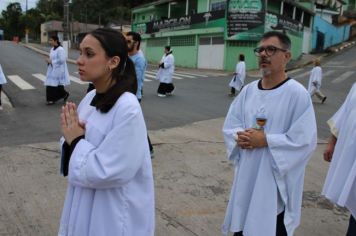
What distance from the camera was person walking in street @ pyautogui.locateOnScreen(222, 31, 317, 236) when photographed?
117 inches

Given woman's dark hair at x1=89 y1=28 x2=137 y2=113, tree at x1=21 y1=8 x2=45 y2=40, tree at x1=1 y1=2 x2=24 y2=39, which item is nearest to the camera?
woman's dark hair at x1=89 y1=28 x2=137 y2=113

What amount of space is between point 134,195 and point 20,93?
11912mm

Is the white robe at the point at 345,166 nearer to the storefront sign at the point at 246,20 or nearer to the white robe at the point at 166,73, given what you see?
the white robe at the point at 166,73

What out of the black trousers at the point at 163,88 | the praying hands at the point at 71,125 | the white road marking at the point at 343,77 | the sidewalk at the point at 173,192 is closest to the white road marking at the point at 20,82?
the black trousers at the point at 163,88

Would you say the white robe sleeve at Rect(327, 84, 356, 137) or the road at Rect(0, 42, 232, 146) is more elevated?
the white robe sleeve at Rect(327, 84, 356, 137)

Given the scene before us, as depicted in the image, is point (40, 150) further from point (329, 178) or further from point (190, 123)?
point (329, 178)

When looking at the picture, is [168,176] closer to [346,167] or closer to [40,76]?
[346,167]

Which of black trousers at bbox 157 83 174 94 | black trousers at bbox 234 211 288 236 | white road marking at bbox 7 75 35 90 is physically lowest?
white road marking at bbox 7 75 35 90

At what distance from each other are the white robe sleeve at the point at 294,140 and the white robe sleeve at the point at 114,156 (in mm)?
1255

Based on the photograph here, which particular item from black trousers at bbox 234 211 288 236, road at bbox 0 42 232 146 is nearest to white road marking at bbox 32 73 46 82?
road at bbox 0 42 232 146

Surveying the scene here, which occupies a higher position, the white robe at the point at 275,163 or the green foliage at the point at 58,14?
the green foliage at the point at 58,14

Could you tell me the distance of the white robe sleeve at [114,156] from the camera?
195 centimetres

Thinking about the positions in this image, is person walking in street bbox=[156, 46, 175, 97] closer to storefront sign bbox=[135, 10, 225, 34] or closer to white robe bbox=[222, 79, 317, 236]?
white robe bbox=[222, 79, 317, 236]

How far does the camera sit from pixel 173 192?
4930mm
